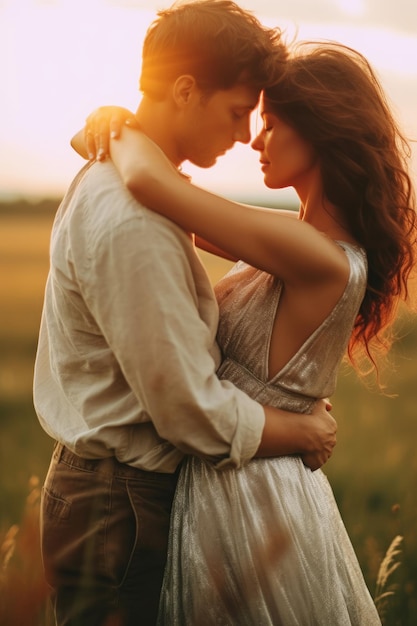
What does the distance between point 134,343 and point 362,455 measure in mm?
4666

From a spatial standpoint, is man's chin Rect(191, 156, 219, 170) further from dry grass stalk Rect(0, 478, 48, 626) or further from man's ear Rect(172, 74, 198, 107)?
dry grass stalk Rect(0, 478, 48, 626)

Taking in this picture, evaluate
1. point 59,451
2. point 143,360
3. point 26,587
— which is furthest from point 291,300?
point 26,587

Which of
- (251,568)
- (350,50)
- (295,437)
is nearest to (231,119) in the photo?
(350,50)

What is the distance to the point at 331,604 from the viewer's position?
2459mm

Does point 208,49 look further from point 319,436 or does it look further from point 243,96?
point 319,436

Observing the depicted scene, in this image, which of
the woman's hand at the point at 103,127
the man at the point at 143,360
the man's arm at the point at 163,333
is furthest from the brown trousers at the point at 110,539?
the woman's hand at the point at 103,127

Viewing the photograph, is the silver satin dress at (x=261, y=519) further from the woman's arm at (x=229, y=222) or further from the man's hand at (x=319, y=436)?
the woman's arm at (x=229, y=222)

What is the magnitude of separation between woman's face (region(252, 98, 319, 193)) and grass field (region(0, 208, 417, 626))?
100 centimetres

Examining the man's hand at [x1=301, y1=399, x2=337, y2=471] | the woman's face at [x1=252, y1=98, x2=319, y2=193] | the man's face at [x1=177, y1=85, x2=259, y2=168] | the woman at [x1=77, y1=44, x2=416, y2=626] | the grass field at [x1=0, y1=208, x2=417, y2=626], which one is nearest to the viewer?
the woman at [x1=77, y1=44, x2=416, y2=626]

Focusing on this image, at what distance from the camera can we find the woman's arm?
2156 mm

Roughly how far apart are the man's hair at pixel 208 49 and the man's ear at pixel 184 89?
0.06 ft

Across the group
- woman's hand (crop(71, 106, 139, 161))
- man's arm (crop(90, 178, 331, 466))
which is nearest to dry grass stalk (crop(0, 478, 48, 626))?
man's arm (crop(90, 178, 331, 466))

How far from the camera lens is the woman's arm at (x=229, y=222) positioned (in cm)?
216

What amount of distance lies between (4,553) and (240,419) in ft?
2.96
